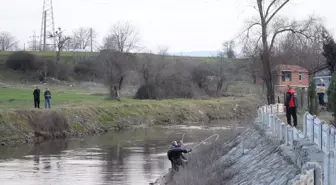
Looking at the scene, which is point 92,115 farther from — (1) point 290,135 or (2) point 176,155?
(1) point 290,135

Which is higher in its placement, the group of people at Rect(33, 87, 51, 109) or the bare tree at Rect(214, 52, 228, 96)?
the bare tree at Rect(214, 52, 228, 96)

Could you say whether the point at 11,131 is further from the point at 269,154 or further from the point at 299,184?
the point at 299,184

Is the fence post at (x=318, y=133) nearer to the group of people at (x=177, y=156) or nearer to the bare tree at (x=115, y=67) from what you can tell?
the group of people at (x=177, y=156)

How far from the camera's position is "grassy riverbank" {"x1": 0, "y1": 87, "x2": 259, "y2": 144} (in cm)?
4122

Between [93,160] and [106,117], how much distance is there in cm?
1958

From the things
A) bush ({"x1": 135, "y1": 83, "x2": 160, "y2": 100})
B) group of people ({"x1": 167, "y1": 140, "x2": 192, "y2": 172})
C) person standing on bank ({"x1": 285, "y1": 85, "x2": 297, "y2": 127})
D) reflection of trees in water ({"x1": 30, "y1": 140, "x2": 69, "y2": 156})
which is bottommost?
reflection of trees in water ({"x1": 30, "y1": 140, "x2": 69, "y2": 156})

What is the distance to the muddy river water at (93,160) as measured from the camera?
82.2 feet

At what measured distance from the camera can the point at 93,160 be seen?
3119 centimetres

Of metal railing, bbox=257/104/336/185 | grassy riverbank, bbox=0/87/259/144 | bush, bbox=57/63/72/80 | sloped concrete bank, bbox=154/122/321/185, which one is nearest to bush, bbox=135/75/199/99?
grassy riverbank, bbox=0/87/259/144

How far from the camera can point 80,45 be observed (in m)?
149

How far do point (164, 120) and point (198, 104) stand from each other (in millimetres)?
9436

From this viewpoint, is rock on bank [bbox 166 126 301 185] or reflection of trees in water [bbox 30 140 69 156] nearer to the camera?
rock on bank [bbox 166 126 301 185]

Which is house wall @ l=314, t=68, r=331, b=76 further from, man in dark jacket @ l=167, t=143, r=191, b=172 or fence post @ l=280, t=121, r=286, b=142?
fence post @ l=280, t=121, r=286, b=142

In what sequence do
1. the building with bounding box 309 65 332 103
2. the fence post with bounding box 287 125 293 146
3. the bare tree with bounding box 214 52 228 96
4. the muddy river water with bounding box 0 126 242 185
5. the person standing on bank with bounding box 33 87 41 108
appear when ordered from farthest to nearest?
the bare tree with bounding box 214 52 228 96 → the person standing on bank with bounding box 33 87 41 108 → the building with bounding box 309 65 332 103 → the muddy river water with bounding box 0 126 242 185 → the fence post with bounding box 287 125 293 146
